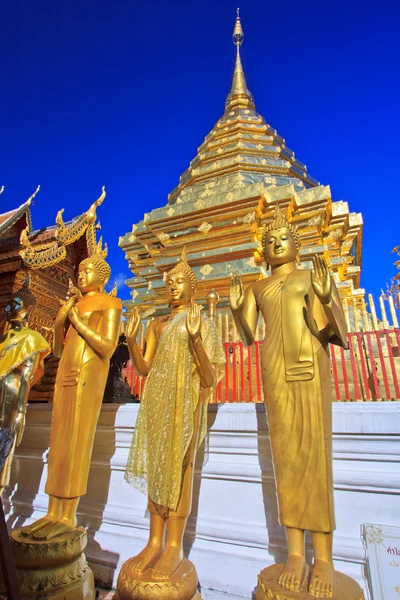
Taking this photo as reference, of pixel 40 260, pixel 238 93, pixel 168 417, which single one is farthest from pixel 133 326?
pixel 238 93

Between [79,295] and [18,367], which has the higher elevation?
[79,295]

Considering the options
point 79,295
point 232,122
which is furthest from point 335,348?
point 232,122

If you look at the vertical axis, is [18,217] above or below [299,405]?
above

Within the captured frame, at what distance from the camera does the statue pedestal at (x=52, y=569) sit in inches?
60.7

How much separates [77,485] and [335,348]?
154 inches

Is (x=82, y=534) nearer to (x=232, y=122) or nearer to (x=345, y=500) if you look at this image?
(x=345, y=500)

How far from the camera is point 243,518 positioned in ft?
6.29

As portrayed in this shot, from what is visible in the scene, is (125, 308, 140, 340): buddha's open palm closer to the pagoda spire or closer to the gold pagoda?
the gold pagoda

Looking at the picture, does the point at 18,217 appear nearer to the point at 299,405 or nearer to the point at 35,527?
the point at 35,527

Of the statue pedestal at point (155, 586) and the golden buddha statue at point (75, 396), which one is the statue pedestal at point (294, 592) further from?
the golden buddha statue at point (75, 396)

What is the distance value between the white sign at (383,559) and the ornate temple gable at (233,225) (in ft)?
17.4

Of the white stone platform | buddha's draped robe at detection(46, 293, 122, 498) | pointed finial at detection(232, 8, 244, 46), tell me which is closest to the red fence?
the white stone platform

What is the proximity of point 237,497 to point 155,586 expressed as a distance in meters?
0.67

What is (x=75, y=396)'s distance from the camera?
205 centimetres
